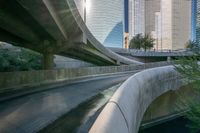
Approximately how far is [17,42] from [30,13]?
15.6 metres

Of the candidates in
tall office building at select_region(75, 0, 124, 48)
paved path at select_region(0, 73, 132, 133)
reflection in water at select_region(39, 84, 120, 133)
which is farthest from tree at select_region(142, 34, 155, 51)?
reflection in water at select_region(39, 84, 120, 133)

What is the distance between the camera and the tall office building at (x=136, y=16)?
164525 mm

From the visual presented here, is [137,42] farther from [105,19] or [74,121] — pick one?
[74,121]

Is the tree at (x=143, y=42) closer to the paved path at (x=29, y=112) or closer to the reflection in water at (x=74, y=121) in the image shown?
the paved path at (x=29, y=112)

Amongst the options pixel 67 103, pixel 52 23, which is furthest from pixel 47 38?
pixel 67 103

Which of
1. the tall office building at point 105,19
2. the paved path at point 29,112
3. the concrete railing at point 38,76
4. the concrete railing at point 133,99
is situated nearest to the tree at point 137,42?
the tall office building at point 105,19

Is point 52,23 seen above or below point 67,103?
above

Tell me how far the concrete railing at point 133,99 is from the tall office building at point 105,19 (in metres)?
66.3

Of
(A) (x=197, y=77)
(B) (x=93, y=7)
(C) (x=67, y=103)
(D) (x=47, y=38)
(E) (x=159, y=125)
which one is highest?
(B) (x=93, y=7)

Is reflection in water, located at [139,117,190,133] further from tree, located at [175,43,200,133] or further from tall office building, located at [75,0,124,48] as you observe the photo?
tall office building, located at [75,0,124,48]

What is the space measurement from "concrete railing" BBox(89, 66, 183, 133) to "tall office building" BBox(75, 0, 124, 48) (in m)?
66.3

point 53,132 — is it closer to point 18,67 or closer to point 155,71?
point 155,71

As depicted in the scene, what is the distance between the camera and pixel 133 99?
31.3ft

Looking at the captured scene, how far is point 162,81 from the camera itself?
811 inches
